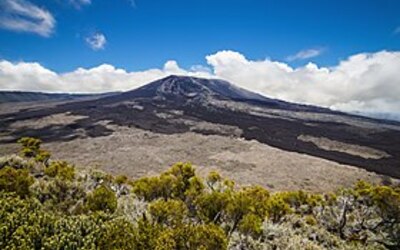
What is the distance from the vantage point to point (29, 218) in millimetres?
12109

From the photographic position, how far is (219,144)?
7306cm

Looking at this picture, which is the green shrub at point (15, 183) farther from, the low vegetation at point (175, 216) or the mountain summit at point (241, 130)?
the mountain summit at point (241, 130)

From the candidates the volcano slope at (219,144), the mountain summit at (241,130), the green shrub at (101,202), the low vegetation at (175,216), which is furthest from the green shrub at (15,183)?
the mountain summit at (241,130)

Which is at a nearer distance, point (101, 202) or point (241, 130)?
point (101, 202)

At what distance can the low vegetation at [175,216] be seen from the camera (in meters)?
11.6

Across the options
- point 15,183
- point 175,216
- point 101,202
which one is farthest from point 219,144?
point 175,216

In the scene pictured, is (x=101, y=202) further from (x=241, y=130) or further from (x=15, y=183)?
(x=241, y=130)

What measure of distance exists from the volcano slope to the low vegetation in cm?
1856

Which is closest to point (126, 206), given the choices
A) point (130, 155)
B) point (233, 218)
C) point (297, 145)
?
point (233, 218)

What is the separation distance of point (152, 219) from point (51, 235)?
23.9 feet

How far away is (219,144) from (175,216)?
55.0 meters

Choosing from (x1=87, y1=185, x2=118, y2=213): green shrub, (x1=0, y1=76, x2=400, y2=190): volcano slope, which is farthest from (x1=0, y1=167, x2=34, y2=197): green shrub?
(x1=0, y1=76, x2=400, y2=190): volcano slope

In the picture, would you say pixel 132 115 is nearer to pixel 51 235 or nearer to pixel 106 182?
pixel 106 182

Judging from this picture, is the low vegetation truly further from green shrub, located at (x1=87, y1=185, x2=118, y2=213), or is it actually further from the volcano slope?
the volcano slope
